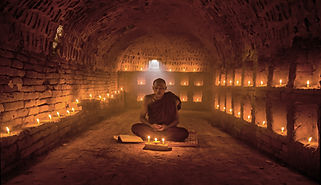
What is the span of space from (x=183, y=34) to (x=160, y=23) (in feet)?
6.98

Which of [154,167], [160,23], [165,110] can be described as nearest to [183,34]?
[160,23]

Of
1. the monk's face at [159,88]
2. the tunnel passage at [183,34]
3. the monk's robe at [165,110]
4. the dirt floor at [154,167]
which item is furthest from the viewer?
the monk's robe at [165,110]

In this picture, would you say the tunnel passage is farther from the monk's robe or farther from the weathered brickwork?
the monk's robe

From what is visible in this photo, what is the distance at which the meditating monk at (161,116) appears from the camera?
5.97 meters

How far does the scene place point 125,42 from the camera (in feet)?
40.8

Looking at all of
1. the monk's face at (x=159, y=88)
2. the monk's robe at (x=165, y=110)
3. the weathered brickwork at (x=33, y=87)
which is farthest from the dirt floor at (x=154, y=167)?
the monk's face at (x=159, y=88)

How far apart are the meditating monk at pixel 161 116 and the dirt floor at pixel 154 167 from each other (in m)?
0.51

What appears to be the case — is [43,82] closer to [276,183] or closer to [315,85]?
[276,183]

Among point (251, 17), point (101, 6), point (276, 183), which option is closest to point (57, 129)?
point (101, 6)

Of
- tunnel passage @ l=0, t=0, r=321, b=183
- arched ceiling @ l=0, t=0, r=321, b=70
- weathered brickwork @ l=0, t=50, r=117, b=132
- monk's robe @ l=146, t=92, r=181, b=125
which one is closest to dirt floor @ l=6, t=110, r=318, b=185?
tunnel passage @ l=0, t=0, r=321, b=183

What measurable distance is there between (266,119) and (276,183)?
2.25 metres

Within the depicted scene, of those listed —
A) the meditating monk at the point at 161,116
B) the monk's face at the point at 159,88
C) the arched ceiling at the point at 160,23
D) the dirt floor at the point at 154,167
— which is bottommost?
the dirt floor at the point at 154,167

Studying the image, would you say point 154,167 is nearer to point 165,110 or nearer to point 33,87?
point 165,110

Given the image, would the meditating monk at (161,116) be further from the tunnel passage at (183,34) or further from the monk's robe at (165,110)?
the tunnel passage at (183,34)
